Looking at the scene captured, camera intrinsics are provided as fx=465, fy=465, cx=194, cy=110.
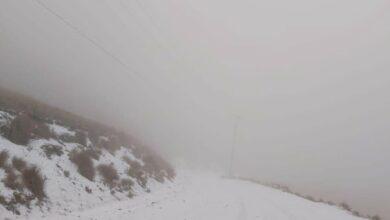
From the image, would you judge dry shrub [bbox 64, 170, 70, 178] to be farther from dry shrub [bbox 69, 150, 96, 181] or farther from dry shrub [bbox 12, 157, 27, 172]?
dry shrub [bbox 12, 157, 27, 172]

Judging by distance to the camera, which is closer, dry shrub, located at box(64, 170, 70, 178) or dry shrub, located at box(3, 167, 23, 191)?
dry shrub, located at box(3, 167, 23, 191)

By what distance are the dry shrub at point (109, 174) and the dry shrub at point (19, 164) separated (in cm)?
475

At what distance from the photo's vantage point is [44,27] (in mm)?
76750

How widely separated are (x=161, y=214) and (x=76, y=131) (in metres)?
7.41

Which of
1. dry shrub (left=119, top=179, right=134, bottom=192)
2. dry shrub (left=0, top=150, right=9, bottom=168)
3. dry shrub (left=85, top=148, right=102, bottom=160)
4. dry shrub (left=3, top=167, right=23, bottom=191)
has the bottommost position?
dry shrub (left=119, top=179, right=134, bottom=192)

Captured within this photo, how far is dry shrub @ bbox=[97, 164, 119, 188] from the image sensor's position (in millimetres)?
18828

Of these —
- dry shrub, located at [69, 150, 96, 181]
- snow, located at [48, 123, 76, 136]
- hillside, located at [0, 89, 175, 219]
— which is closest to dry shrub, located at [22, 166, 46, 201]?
hillside, located at [0, 89, 175, 219]

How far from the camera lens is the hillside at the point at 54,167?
1303cm

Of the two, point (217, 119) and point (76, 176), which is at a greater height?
point (76, 176)

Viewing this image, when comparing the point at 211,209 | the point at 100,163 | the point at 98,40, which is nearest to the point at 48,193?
the point at 100,163

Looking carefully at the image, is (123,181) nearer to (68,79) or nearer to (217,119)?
(68,79)

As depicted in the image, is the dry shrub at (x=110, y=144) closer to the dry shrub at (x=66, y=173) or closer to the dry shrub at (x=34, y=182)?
the dry shrub at (x=66, y=173)

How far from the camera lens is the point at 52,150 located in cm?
1708

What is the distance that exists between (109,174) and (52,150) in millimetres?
3171
